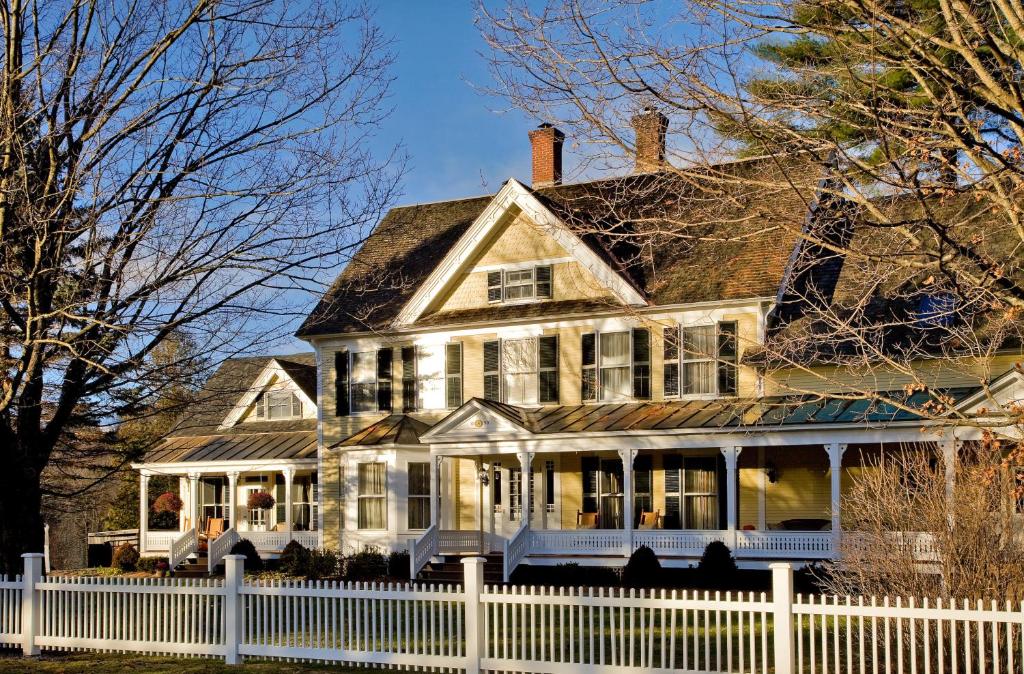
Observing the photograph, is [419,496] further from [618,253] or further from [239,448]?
[239,448]

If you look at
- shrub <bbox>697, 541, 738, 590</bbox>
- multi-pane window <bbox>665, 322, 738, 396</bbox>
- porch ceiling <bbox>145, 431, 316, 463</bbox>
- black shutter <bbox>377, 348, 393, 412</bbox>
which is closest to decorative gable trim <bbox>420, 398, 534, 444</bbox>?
black shutter <bbox>377, 348, 393, 412</bbox>

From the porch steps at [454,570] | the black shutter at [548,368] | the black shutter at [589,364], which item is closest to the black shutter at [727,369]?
the black shutter at [589,364]

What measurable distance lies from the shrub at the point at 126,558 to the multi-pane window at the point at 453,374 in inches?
386

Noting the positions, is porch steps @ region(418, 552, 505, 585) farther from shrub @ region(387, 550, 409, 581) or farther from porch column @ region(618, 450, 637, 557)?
porch column @ region(618, 450, 637, 557)

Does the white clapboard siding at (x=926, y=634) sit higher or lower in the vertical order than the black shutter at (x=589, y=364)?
lower

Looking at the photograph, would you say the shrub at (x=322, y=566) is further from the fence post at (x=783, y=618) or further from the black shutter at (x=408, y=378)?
the fence post at (x=783, y=618)

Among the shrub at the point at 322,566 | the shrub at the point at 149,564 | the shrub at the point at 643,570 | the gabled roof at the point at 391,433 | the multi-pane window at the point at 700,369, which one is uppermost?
the multi-pane window at the point at 700,369

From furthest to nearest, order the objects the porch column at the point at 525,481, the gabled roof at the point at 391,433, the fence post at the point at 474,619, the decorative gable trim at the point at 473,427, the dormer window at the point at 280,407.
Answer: the dormer window at the point at 280,407 → the gabled roof at the point at 391,433 → the decorative gable trim at the point at 473,427 → the porch column at the point at 525,481 → the fence post at the point at 474,619

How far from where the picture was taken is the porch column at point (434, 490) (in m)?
27.4

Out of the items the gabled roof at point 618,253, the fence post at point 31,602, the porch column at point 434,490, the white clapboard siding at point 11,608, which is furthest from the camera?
the porch column at point 434,490

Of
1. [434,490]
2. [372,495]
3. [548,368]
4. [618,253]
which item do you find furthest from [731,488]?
[372,495]

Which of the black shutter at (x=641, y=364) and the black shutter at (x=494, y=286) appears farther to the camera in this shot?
the black shutter at (x=494, y=286)

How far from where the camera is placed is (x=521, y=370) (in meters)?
28.6

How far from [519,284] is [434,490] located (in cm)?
513
